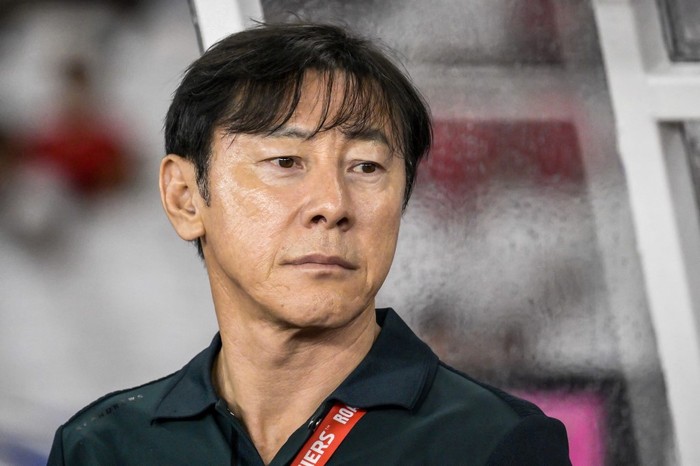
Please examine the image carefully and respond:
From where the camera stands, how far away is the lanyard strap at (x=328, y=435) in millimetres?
1449

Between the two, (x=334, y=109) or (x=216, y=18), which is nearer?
(x=334, y=109)

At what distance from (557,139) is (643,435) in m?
0.69

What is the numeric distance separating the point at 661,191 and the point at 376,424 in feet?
4.39

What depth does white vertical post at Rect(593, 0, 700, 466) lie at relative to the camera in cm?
252

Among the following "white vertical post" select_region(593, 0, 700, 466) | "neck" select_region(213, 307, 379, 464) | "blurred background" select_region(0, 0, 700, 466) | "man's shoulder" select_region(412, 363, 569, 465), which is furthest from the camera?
"white vertical post" select_region(593, 0, 700, 466)

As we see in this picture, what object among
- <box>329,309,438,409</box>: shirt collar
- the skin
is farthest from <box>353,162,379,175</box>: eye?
<box>329,309,438,409</box>: shirt collar

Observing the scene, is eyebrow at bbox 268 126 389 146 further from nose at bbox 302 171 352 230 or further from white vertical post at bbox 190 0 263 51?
white vertical post at bbox 190 0 263 51

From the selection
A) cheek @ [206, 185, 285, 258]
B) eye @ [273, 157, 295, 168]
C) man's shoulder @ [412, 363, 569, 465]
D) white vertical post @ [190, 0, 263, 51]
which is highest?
white vertical post @ [190, 0, 263, 51]

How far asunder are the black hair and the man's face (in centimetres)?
2

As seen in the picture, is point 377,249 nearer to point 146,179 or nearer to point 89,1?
point 146,179

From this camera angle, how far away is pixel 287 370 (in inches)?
60.9

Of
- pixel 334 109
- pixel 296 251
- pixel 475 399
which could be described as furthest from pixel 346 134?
pixel 475 399

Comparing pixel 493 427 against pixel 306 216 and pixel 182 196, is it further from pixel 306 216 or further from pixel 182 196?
Result: pixel 182 196

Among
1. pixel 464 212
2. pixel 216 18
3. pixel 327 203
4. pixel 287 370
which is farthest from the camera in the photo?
pixel 464 212
